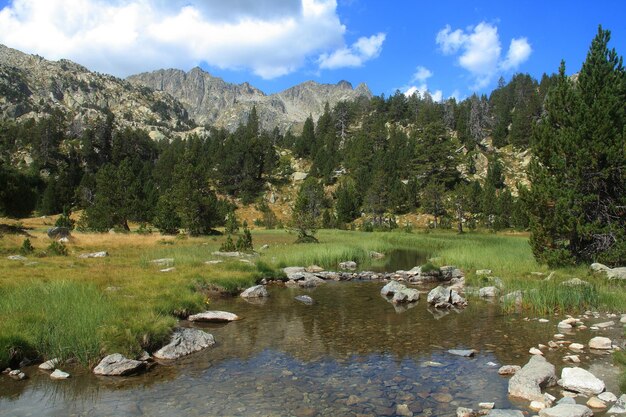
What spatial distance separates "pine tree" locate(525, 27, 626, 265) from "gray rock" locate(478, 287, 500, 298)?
4.94 meters

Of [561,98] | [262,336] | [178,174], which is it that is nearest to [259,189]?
[178,174]

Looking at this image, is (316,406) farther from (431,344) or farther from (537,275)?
(537,275)

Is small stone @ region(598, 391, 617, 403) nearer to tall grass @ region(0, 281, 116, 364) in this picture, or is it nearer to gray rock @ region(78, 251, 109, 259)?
tall grass @ region(0, 281, 116, 364)

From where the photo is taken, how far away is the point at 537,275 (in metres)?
23.8

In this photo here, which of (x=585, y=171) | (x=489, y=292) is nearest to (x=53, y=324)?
(x=489, y=292)

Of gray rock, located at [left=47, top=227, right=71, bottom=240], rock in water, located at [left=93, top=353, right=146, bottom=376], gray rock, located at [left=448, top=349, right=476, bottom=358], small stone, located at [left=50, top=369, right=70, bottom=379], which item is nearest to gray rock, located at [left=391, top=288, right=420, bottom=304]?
gray rock, located at [left=448, top=349, right=476, bottom=358]

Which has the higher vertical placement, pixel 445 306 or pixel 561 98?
pixel 561 98

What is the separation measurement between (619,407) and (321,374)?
21.4ft

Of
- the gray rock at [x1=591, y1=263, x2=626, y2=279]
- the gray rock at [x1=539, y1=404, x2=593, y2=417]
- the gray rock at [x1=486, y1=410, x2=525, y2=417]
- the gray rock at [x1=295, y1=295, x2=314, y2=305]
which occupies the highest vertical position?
the gray rock at [x1=591, y1=263, x2=626, y2=279]

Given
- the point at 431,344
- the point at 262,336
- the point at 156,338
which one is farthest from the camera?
the point at 262,336

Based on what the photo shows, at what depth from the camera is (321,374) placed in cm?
1166

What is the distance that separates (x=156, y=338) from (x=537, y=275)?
1958cm

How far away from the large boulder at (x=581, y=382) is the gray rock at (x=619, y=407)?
2.36ft

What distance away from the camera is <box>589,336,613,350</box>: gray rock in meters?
13.1
